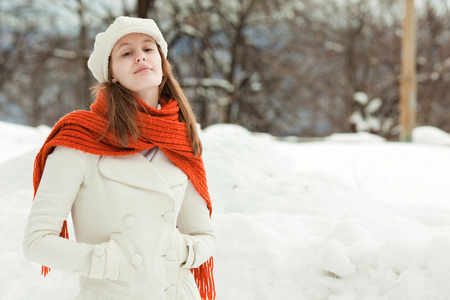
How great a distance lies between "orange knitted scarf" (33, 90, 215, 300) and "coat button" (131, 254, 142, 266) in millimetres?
300

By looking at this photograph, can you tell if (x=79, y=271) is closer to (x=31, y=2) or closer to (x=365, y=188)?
(x=365, y=188)

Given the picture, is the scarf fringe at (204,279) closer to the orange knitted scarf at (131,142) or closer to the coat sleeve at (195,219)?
the coat sleeve at (195,219)

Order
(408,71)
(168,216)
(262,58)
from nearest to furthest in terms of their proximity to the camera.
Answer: (168,216)
(408,71)
(262,58)

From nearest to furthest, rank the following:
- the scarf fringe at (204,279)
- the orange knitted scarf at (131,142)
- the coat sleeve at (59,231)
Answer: the coat sleeve at (59,231), the orange knitted scarf at (131,142), the scarf fringe at (204,279)

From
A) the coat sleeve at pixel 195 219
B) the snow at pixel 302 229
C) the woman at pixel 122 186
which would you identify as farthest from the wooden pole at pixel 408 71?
the woman at pixel 122 186

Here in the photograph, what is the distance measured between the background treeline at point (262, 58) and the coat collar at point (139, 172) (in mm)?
10397

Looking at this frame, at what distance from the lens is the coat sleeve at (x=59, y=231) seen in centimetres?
146

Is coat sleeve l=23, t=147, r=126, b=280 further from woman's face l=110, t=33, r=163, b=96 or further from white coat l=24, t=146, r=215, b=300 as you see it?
woman's face l=110, t=33, r=163, b=96

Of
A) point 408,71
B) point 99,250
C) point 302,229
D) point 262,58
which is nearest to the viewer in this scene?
point 99,250

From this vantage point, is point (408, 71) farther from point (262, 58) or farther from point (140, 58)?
point (140, 58)

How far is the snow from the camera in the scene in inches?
99.0

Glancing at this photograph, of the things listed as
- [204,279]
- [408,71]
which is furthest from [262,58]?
[204,279]

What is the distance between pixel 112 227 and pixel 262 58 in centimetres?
1497

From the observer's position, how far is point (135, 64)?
169 centimetres
